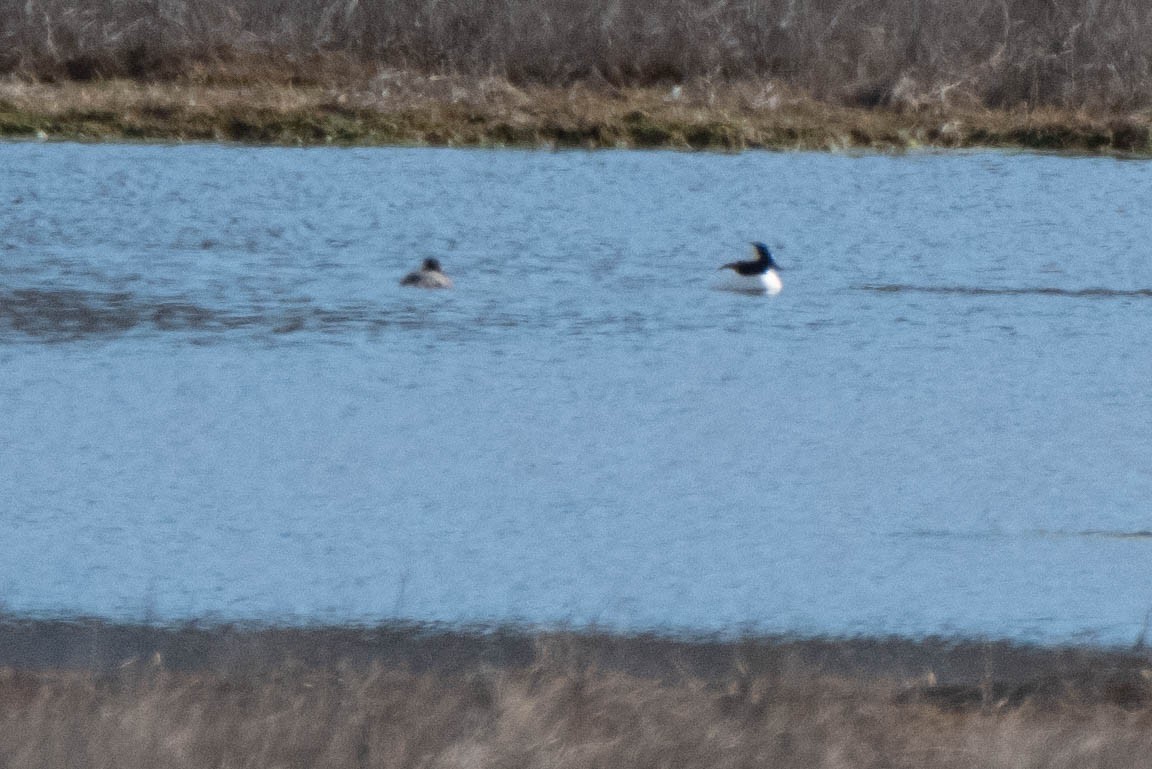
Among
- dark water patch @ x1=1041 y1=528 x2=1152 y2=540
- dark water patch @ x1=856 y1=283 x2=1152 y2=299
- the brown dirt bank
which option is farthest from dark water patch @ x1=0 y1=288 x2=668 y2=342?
the brown dirt bank

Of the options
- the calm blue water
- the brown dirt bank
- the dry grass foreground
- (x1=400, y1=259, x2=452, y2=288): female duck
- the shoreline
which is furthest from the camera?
the brown dirt bank

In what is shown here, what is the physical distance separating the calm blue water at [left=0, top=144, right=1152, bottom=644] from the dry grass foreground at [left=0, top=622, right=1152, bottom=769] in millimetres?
395

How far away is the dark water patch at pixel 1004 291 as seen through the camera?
17.1 metres

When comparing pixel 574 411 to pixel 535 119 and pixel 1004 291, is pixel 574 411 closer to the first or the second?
pixel 1004 291

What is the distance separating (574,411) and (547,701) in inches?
233

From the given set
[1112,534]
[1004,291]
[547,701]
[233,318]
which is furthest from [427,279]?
[547,701]

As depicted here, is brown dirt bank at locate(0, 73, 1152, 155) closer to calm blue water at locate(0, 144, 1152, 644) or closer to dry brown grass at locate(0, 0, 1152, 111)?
dry brown grass at locate(0, 0, 1152, 111)

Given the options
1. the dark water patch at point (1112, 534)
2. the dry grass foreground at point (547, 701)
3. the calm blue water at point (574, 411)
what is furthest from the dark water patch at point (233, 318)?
the dry grass foreground at point (547, 701)

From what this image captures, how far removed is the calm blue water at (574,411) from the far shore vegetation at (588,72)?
4.97m

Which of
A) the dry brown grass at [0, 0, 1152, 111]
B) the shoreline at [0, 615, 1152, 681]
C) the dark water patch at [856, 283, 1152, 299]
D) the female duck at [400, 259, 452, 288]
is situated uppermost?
the shoreline at [0, 615, 1152, 681]

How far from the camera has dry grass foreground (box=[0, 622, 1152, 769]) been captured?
513 cm

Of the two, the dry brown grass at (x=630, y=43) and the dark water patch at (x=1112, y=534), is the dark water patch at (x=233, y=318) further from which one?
the dry brown grass at (x=630, y=43)

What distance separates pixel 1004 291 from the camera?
17.4 m

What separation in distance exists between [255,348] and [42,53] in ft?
71.4
